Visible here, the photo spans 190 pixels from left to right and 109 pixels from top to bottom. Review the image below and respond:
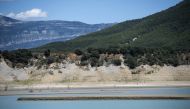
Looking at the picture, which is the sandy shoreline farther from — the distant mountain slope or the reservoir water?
the distant mountain slope

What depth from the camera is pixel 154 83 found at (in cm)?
7225

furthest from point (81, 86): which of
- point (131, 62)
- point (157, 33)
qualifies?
point (157, 33)

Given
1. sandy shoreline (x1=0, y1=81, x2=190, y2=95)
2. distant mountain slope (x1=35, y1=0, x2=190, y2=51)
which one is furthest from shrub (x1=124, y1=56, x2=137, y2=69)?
distant mountain slope (x1=35, y1=0, x2=190, y2=51)

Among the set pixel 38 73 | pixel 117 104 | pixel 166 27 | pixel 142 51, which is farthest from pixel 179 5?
pixel 117 104

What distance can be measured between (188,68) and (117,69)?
389 inches

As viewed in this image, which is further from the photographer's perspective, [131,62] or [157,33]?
[157,33]

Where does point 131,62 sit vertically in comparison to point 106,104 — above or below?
above

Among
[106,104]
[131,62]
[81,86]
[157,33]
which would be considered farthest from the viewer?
[157,33]

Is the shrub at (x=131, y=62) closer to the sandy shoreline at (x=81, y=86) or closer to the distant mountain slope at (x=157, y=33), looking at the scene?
the sandy shoreline at (x=81, y=86)

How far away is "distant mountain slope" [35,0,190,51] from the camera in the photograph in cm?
11756

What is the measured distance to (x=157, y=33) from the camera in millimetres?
129625

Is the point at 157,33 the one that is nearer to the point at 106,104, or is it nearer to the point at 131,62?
the point at 131,62

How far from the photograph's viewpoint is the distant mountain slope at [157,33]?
386 ft

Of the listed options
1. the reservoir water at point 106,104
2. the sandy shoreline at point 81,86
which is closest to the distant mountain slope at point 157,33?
the sandy shoreline at point 81,86
